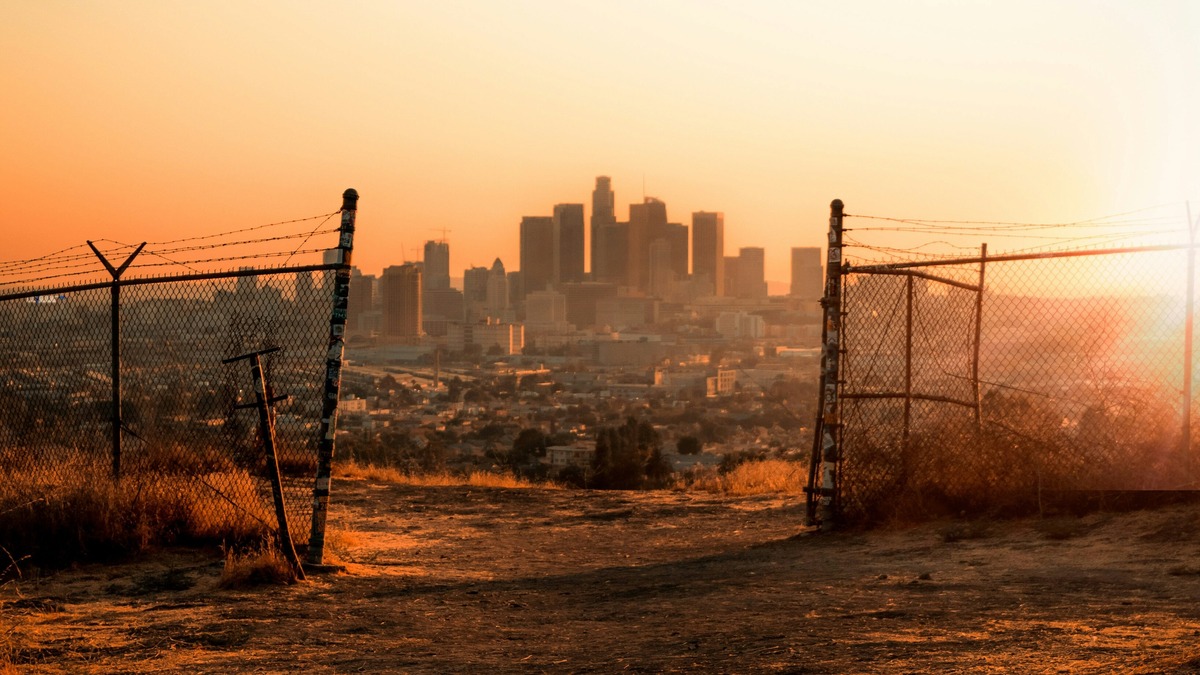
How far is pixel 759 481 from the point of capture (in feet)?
52.1

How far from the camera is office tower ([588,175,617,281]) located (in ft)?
533

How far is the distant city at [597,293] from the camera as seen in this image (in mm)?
62875

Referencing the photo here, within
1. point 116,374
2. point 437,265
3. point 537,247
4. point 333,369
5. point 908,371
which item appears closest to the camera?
point 333,369

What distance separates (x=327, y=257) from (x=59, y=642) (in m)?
3.96

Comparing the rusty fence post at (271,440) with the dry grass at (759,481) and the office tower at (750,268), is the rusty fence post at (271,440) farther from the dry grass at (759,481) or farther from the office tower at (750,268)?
the office tower at (750,268)

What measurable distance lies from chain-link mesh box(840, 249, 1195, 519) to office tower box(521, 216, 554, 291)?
141 m

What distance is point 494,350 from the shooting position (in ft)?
276

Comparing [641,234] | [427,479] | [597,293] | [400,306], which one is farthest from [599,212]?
[427,479]

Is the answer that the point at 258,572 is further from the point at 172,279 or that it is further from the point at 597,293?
the point at 597,293

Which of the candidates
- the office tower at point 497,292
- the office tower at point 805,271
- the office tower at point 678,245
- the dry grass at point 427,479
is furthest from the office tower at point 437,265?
the dry grass at point 427,479

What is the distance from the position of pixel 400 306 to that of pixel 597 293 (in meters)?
79.3

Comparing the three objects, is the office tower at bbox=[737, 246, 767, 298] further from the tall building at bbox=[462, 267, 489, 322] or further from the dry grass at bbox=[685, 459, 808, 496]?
the dry grass at bbox=[685, 459, 808, 496]

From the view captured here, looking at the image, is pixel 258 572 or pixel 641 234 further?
pixel 641 234

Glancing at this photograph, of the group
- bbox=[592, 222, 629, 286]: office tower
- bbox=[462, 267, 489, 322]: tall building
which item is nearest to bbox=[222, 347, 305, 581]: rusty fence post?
bbox=[462, 267, 489, 322]: tall building
